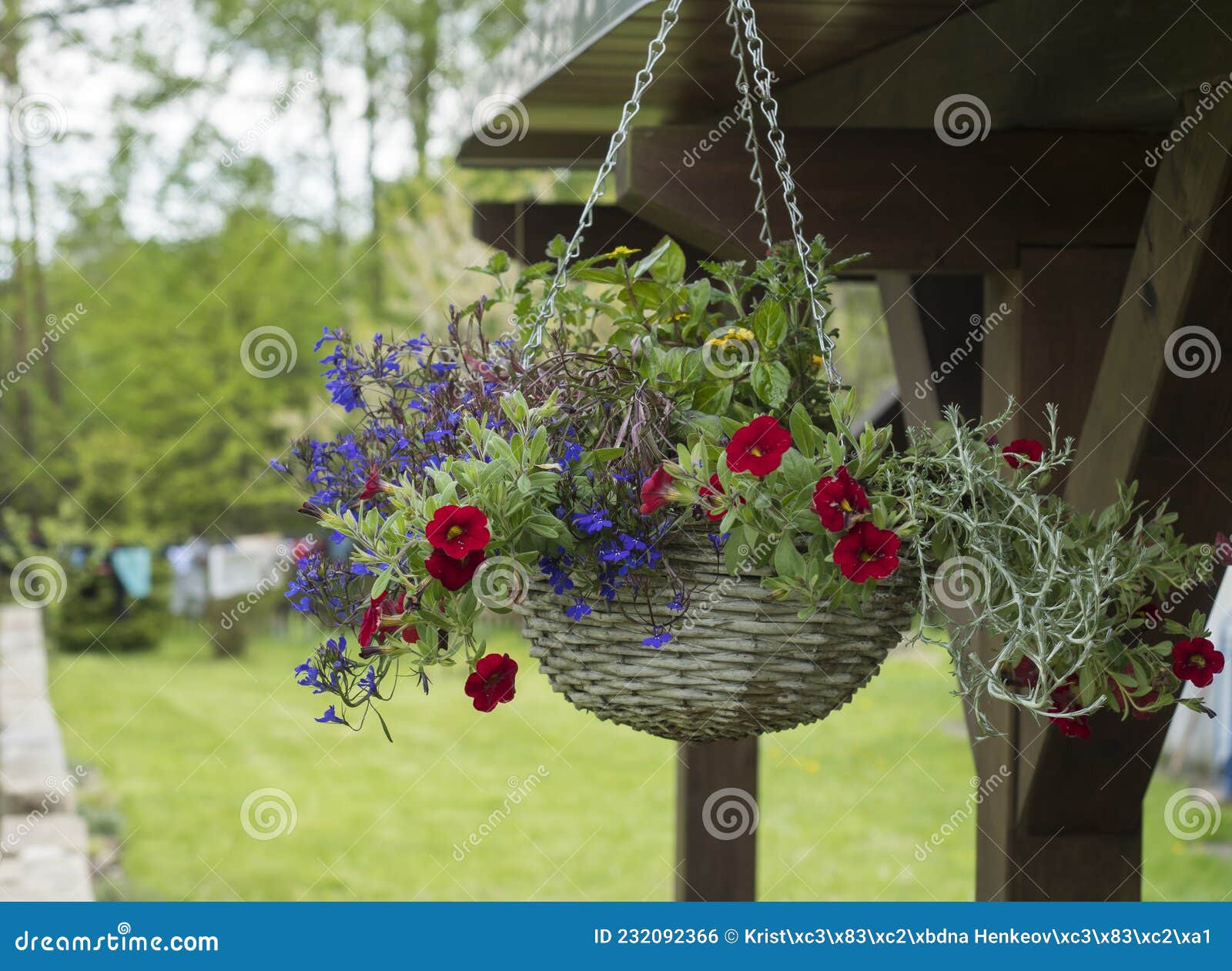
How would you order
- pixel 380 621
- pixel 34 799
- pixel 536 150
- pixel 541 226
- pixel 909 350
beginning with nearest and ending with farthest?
1. pixel 380 621
2. pixel 909 350
3. pixel 541 226
4. pixel 536 150
5. pixel 34 799

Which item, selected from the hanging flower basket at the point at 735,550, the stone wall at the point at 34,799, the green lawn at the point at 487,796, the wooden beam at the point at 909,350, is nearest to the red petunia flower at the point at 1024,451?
the hanging flower basket at the point at 735,550

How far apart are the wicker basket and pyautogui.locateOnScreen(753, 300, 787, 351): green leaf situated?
279 millimetres

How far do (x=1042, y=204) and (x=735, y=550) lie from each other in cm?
101

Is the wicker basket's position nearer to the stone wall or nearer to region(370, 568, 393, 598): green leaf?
region(370, 568, 393, 598): green leaf

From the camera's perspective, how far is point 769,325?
137cm

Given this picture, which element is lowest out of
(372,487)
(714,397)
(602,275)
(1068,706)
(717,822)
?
(717,822)

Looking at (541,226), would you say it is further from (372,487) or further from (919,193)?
(372,487)

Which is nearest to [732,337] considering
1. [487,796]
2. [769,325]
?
[769,325]

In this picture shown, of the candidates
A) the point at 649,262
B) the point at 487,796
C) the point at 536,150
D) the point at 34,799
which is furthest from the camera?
the point at 487,796

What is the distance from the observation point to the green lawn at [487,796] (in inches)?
232

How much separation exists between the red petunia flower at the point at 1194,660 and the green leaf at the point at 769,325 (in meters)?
0.55

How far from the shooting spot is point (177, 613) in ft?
35.9

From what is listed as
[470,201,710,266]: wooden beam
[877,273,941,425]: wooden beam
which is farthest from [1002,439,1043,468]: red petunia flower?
[470,201,710,266]: wooden beam
